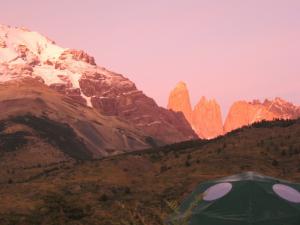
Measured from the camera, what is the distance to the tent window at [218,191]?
1633cm

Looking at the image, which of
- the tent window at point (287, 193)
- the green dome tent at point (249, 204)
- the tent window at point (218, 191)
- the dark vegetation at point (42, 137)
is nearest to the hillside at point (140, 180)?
the tent window at point (218, 191)

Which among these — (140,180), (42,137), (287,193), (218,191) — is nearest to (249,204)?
(218,191)

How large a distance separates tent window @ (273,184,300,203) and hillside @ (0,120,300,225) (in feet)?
52.2

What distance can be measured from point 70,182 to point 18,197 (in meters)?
10.1

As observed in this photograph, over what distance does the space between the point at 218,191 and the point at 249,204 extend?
43.2 inches

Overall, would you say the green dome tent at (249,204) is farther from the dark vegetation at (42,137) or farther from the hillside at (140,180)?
the dark vegetation at (42,137)

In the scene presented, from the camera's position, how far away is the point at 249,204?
1590 centimetres

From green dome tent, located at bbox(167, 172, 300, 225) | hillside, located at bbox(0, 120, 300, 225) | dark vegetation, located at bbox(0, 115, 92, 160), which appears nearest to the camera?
green dome tent, located at bbox(167, 172, 300, 225)

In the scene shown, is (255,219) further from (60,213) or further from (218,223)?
(60,213)

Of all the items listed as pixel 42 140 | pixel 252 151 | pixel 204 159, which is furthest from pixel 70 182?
pixel 42 140

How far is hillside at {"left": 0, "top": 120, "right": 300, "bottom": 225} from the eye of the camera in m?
44.4

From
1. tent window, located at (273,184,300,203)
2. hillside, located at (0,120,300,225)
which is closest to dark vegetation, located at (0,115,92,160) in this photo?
hillside, located at (0,120,300,225)

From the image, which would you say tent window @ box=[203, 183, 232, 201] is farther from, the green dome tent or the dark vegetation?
the dark vegetation

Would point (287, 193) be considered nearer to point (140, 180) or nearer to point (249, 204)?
point (249, 204)
